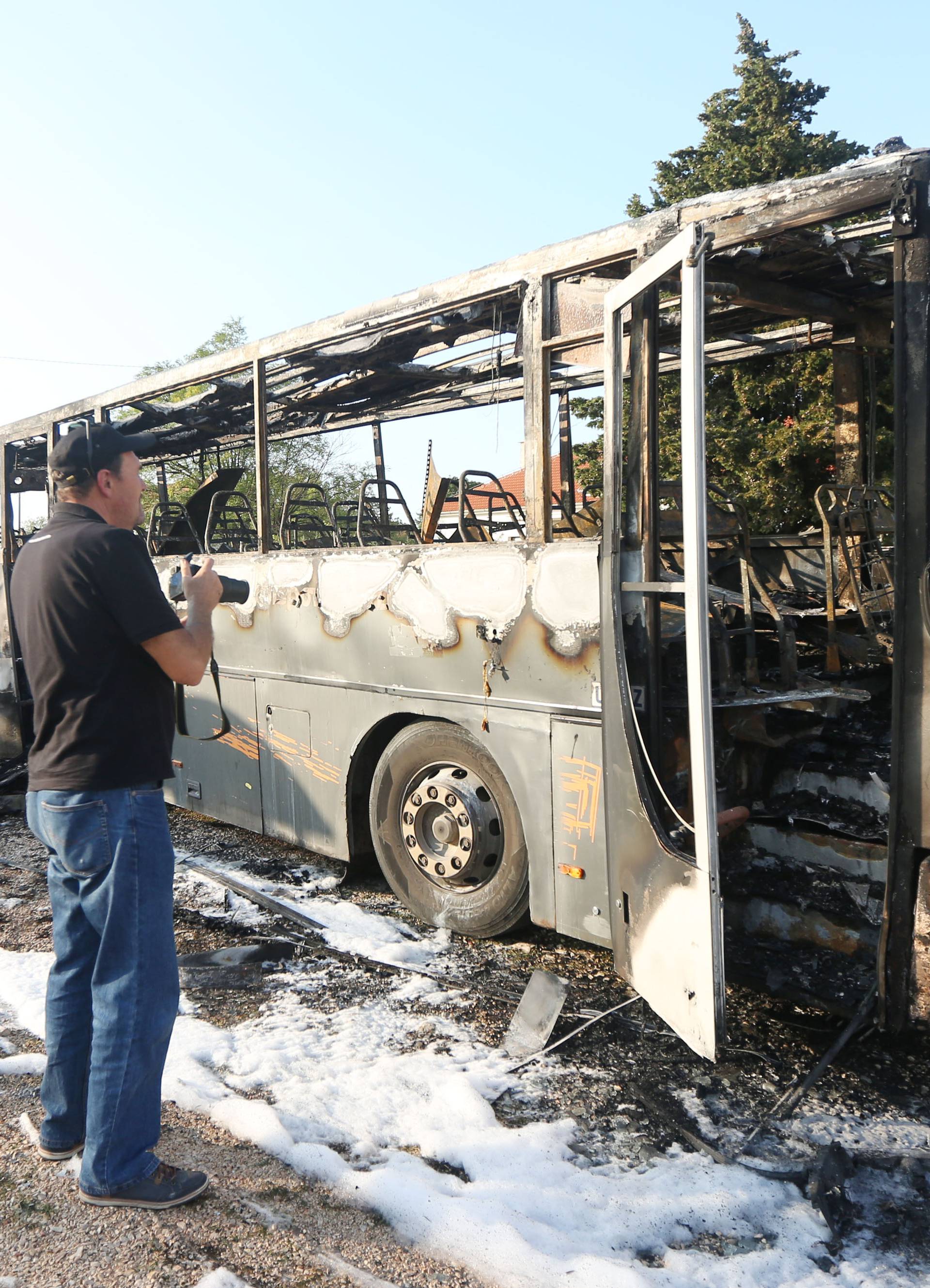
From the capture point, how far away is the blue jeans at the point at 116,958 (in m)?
2.53

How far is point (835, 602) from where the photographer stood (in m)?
5.77

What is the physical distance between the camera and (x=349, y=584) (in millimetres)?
4957

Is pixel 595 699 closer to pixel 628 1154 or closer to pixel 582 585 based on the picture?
pixel 582 585

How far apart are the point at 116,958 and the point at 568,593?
2.15m

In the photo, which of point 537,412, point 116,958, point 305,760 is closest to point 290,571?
point 305,760

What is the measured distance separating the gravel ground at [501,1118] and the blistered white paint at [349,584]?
1.68 m

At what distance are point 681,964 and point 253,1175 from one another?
1446 mm

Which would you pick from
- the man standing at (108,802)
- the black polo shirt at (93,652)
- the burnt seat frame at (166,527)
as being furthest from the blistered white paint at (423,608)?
the burnt seat frame at (166,527)

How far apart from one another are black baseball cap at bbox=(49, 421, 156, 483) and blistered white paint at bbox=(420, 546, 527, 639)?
181 cm

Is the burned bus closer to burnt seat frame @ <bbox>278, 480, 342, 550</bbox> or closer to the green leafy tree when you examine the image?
burnt seat frame @ <bbox>278, 480, 342, 550</bbox>

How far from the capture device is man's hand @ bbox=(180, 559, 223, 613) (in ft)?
8.79

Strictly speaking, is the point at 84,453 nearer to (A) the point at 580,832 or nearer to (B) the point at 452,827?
(A) the point at 580,832

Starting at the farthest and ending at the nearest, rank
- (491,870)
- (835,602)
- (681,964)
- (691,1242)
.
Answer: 1. (835,602)
2. (491,870)
3. (681,964)
4. (691,1242)

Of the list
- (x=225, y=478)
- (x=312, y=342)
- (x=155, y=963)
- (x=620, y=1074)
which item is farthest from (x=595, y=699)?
(x=225, y=478)
